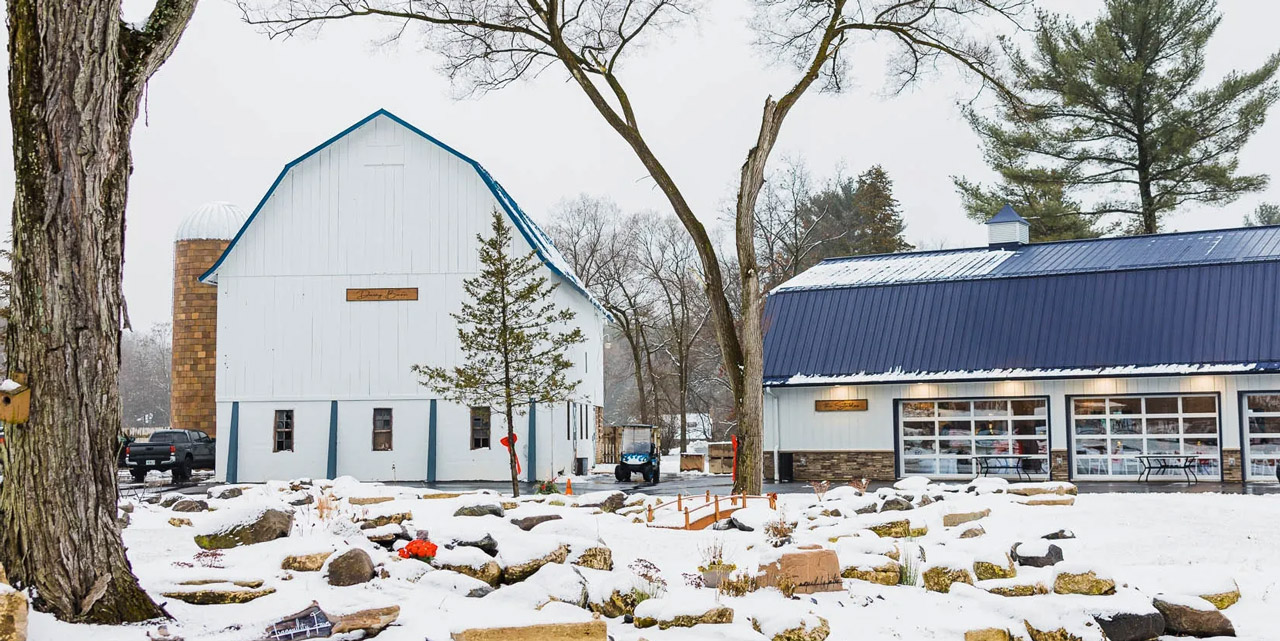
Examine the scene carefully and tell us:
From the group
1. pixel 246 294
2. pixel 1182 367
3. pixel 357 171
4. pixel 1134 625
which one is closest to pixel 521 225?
pixel 357 171

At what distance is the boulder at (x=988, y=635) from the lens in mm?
9242

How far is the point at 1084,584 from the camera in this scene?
34.0 ft

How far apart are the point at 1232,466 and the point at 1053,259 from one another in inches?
270

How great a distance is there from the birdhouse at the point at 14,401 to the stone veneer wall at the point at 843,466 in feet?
76.7

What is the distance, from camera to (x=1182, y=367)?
25250 mm

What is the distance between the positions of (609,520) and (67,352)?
7537 millimetres

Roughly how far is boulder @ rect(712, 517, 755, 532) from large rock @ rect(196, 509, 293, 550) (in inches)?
198

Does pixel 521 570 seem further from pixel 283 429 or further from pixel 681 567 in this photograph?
pixel 283 429

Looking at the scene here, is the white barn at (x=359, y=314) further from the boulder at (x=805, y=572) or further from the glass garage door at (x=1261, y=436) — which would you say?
the boulder at (x=805, y=572)

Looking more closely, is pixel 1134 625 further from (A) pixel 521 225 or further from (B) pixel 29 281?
(A) pixel 521 225

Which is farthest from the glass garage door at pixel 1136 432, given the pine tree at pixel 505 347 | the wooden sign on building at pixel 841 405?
the pine tree at pixel 505 347

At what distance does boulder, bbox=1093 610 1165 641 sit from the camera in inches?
376

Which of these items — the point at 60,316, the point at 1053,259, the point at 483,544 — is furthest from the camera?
the point at 1053,259

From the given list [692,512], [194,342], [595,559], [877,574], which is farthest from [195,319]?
[877,574]
